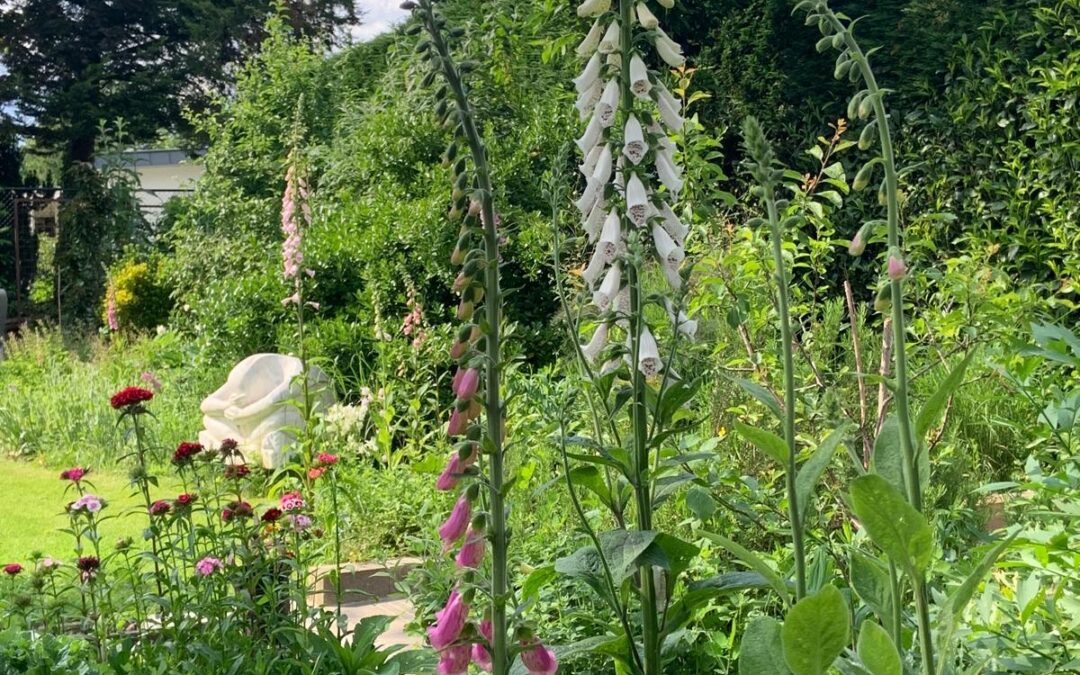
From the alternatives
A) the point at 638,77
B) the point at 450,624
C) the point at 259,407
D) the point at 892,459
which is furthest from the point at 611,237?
the point at 259,407

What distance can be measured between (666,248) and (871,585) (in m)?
0.72

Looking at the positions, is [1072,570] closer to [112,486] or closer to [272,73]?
[112,486]

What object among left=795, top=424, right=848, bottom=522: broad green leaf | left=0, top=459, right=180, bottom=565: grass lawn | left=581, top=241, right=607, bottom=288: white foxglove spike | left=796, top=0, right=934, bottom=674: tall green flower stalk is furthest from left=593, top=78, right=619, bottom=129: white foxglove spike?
left=0, top=459, right=180, bottom=565: grass lawn

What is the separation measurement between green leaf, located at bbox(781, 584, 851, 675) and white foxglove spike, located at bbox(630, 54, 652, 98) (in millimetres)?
1027

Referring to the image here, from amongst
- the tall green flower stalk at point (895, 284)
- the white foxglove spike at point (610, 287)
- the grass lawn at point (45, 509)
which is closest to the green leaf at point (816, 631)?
the tall green flower stalk at point (895, 284)

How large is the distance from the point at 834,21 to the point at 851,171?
529 cm

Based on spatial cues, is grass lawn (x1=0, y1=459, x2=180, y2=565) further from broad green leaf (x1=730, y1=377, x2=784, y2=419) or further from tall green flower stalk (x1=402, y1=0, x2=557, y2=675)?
broad green leaf (x1=730, y1=377, x2=784, y2=419)

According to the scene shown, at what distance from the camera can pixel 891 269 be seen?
1.54 meters

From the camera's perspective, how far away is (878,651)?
1.36m

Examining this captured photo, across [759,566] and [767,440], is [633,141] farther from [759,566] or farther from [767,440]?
[759,566]

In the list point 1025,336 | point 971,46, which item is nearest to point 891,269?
point 1025,336

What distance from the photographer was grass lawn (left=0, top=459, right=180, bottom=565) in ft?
17.8

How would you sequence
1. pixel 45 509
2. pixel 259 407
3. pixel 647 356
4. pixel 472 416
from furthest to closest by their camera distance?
pixel 259 407
pixel 45 509
pixel 647 356
pixel 472 416

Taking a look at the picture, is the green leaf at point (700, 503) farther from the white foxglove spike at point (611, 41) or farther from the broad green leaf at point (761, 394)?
the white foxglove spike at point (611, 41)
